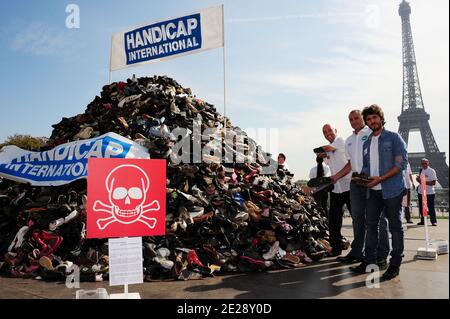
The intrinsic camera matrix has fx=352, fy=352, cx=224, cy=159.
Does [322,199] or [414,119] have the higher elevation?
[414,119]

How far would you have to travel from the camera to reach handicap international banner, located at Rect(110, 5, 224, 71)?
31.2 feet

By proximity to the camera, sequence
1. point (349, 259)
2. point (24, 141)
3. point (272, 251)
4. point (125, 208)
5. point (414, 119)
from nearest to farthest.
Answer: point (125, 208), point (272, 251), point (349, 259), point (24, 141), point (414, 119)

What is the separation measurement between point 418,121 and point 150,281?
196ft

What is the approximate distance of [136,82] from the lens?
9.25 m

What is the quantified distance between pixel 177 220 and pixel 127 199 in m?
1.76

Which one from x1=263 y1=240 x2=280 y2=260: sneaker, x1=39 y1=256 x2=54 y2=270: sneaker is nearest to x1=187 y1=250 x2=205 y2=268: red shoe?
x1=263 y1=240 x2=280 y2=260: sneaker

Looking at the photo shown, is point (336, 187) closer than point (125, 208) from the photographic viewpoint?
No

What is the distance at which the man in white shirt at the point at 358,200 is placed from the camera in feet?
16.9

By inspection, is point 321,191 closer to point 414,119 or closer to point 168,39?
point 168,39

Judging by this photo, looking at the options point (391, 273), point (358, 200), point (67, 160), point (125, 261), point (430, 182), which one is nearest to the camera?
point (125, 261)

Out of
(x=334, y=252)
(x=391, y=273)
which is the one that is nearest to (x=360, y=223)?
(x=391, y=273)

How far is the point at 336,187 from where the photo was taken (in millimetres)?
5906

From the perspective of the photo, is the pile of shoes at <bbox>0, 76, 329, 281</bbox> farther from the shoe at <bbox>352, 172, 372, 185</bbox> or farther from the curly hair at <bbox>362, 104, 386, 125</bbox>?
the curly hair at <bbox>362, 104, 386, 125</bbox>
